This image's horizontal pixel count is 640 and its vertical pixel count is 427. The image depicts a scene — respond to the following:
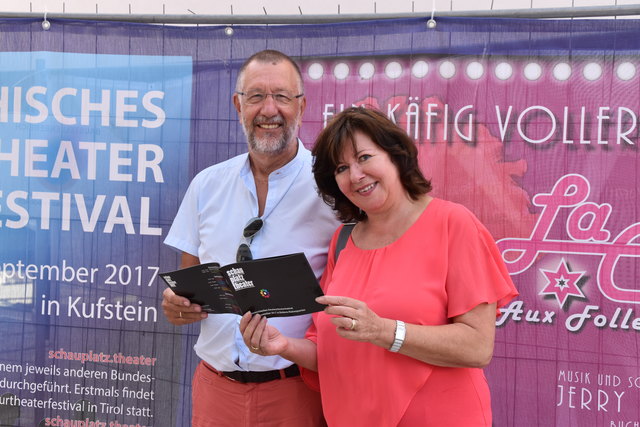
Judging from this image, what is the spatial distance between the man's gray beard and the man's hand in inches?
23.6

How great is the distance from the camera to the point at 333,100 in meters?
2.85

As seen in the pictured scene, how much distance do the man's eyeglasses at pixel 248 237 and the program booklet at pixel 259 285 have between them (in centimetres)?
25

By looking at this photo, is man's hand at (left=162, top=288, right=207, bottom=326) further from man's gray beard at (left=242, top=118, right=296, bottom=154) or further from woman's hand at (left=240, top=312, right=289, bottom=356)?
man's gray beard at (left=242, top=118, right=296, bottom=154)

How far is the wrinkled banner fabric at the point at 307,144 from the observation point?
262 centimetres

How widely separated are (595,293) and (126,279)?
218 centimetres

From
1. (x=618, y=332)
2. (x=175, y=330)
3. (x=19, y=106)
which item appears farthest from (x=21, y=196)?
(x=618, y=332)

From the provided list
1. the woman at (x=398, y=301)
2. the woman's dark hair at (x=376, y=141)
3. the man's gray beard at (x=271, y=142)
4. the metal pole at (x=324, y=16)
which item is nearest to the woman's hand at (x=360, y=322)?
the woman at (x=398, y=301)

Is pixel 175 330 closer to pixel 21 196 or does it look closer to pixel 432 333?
pixel 21 196

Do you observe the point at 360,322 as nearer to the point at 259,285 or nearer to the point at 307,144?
the point at 259,285

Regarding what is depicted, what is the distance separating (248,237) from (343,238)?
364 mm

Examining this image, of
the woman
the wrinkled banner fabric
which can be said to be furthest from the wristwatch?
the wrinkled banner fabric

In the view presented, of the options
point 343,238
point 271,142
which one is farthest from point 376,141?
point 271,142

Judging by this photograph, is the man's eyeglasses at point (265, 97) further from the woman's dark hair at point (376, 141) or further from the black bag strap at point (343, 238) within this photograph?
the black bag strap at point (343, 238)

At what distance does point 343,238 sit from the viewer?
2.05 meters
